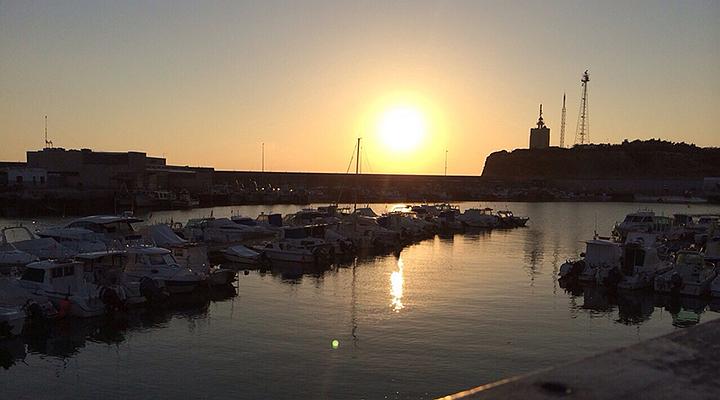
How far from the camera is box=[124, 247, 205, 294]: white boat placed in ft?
86.9

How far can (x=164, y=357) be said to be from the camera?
18141mm

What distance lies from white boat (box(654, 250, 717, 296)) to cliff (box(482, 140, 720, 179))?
147856mm

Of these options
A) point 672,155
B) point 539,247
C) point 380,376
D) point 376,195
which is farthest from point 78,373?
point 672,155

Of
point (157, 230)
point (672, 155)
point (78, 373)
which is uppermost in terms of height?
point (672, 155)

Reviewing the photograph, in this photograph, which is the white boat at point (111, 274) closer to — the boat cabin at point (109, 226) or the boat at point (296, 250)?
the boat cabin at point (109, 226)

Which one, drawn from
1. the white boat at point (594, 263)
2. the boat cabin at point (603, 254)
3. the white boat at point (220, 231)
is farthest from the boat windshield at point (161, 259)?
the boat cabin at point (603, 254)

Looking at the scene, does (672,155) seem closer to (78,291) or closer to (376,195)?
(376,195)

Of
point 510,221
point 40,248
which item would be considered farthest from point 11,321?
point 510,221

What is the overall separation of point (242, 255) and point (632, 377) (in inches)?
1371

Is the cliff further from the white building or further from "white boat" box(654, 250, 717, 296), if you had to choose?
"white boat" box(654, 250, 717, 296)

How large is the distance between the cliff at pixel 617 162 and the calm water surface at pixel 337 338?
15346cm

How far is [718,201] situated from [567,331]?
12510 centimetres

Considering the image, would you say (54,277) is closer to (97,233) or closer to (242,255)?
(97,233)

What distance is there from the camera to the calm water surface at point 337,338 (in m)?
15.8
